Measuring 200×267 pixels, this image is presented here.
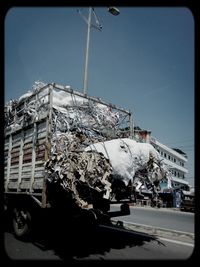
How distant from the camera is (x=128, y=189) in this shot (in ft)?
17.7

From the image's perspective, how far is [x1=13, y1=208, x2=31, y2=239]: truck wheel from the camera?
6035 mm

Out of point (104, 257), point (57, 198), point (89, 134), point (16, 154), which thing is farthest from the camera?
point (16, 154)

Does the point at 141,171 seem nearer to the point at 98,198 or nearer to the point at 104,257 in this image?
the point at 98,198

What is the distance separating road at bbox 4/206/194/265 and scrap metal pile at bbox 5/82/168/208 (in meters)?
1.06

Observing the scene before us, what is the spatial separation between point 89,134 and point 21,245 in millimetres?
2573

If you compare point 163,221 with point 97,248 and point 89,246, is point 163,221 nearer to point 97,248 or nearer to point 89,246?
point 89,246

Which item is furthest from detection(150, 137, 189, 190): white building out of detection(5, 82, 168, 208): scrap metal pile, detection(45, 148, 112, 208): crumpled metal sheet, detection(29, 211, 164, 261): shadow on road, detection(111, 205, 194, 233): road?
detection(45, 148, 112, 208): crumpled metal sheet

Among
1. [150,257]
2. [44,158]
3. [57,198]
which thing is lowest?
[150,257]

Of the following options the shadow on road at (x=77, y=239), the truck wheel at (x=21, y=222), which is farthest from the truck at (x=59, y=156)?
the shadow on road at (x=77, y=239)

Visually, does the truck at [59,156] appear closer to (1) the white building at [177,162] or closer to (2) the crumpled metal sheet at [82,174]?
(2) the crumpled metal sheet at [82,174]

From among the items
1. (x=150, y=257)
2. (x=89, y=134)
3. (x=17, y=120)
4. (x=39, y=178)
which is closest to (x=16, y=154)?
(x=17, y=120)

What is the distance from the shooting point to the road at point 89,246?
17.0ft
